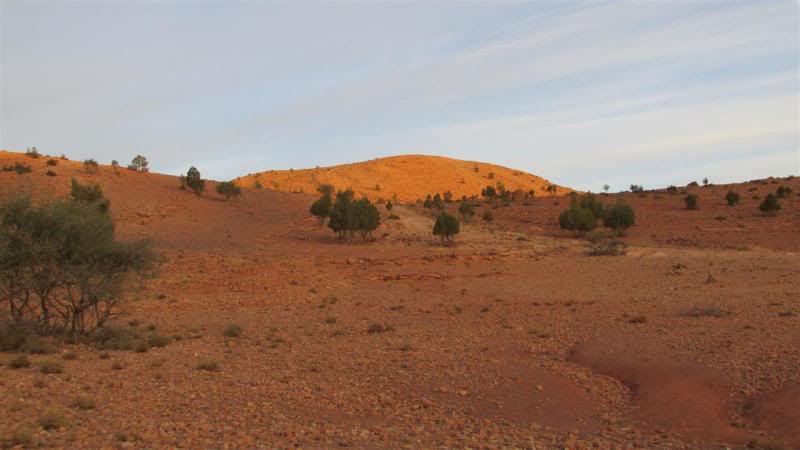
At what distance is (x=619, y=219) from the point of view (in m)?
43.0

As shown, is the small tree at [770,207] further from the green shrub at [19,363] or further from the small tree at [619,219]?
the green shrub at [19,363]

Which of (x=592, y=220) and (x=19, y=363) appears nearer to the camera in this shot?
(x=19, y=363)

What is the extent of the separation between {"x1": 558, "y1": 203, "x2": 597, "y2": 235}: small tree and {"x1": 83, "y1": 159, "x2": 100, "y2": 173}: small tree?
3232cm

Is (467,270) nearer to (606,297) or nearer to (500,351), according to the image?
(606,297)

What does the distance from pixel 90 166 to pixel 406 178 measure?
182 feet

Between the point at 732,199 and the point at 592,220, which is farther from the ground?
the point at 732,199

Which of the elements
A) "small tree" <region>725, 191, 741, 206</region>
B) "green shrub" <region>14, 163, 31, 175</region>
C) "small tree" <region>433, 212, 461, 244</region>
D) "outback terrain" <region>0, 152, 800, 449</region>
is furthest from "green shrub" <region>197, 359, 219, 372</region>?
"small tree" <region>725, 191, 741, 206</region>

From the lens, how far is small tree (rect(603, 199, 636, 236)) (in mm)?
43031

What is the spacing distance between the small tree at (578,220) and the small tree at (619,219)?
99cm

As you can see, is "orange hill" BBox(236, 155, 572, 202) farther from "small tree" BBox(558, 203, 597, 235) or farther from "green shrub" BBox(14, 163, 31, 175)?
"small tree" BBox(558, 203, 597, 235)

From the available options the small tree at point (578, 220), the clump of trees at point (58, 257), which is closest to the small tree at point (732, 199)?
the small tree at point (578, 220)

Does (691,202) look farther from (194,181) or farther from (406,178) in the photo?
(406,178)

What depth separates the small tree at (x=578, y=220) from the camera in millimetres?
Answer: 42781

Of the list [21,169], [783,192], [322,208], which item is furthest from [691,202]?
[21,169]
